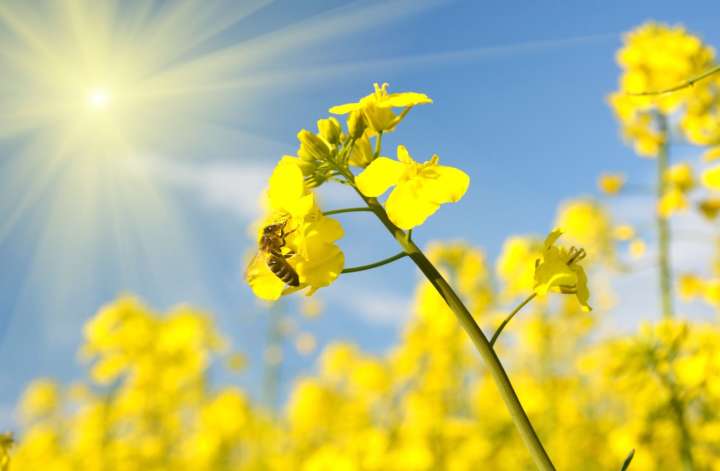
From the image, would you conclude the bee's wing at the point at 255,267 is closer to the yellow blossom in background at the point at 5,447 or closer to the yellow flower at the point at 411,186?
the yellow flower at the point at 411,186

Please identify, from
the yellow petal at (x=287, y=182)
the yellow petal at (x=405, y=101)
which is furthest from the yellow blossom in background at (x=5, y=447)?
the yellow petal at (x=405, y=101)

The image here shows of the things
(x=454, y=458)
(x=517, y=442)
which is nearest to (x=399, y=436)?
(x=454, y=458)

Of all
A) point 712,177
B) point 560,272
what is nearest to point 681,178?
point 712,177

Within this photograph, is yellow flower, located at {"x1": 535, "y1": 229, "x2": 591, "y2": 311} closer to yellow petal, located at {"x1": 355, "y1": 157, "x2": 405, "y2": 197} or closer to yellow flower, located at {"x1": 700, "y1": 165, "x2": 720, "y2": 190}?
yellow petal, located at {"x1": 355, "y1": 157, "x2": 405, "y2": 197}

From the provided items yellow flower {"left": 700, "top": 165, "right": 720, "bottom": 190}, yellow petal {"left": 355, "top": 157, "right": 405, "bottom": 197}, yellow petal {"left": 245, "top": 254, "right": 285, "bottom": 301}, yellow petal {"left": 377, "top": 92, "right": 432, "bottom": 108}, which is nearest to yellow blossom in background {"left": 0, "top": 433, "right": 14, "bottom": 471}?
yellow petal {"left": 245, "top": 254, "right": 285, "bottom": 301}

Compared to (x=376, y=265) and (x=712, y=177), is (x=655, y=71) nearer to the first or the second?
(x=712, y=177)

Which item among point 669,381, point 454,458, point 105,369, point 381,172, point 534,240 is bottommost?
point 381,172

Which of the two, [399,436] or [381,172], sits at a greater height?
[399,436]

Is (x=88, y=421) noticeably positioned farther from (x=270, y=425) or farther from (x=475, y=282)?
(x=475, y=282)

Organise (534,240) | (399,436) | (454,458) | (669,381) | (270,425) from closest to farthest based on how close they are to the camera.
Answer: (669,381) → (454,458) → (399,436) → (534,240) → (270,425)
